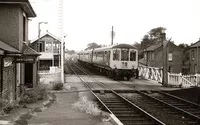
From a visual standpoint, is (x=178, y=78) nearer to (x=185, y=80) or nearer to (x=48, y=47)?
(x=185, y=80)

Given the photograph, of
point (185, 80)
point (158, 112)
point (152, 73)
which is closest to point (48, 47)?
point (152, 73)

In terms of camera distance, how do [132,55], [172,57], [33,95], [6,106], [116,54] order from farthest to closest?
[172,57]
[132,55]
[116,54]
[33,95]
[6,106]

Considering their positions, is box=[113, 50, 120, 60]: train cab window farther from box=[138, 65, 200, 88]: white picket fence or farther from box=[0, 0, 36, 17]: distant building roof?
box=[0, 0, 36, 17]: distant building roof

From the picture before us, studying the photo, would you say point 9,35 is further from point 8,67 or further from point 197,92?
point 197,92

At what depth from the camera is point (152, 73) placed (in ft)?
87.7

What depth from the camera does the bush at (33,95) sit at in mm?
13133

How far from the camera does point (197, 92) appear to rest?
54.6 feet

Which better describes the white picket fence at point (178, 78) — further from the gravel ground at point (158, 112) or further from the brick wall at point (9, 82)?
the brick wall at point (9, 82)

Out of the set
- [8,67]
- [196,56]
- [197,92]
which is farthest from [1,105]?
[196,56]

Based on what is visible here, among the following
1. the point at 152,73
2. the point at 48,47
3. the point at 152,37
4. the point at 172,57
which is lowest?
the point at 152,73

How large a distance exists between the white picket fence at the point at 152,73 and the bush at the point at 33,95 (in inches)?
495

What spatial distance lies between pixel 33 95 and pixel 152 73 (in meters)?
15.2

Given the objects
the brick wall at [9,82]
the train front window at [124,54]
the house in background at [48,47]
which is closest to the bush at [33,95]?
the brick wall at [9,82]

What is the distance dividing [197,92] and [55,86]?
8555 millimetres
